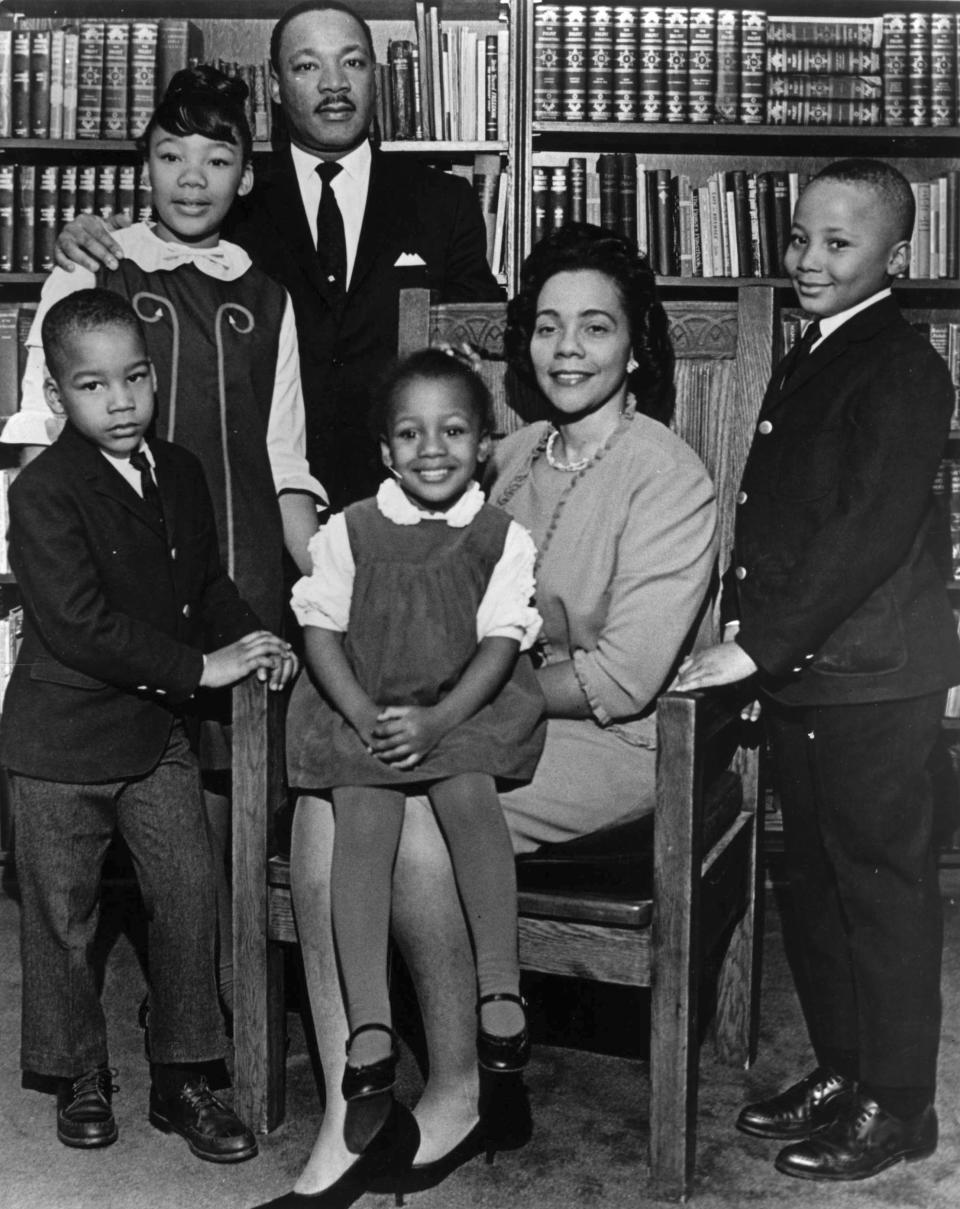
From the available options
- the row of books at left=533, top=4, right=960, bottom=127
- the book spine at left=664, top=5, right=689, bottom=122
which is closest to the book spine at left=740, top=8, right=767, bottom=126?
the row of books at left=533, top=4, right=960, bottom=127

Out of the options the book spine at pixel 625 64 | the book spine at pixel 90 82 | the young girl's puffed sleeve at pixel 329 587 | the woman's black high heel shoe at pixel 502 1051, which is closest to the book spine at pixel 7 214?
the book spine at pixel 90 82

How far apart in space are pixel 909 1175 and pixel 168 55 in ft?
10.0

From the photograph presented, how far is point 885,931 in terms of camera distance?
205 centimetres

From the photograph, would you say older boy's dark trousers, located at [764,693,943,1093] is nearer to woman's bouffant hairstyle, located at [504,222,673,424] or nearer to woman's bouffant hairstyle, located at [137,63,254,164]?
woman's bouffant hairstyle, located at [504,222,673,424]

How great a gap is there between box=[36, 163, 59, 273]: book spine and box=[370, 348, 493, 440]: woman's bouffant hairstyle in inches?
71.5

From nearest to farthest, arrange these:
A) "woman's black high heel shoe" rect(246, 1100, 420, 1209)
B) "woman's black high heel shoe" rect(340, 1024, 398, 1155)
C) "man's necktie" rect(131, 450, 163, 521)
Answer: "woman's black high heel shoe" rect(340, 1024, 398, 1155) < "woman's black high heel shoe" rect(246, 1100, 420, 1209) < "man's necktie" rect(131, 450, 163, 521)

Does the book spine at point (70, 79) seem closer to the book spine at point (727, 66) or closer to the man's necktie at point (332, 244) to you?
the man's necktie at point (332, 244)

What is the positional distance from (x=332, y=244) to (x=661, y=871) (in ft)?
4.84

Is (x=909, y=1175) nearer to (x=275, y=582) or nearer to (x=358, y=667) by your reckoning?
(x=358, y=667)

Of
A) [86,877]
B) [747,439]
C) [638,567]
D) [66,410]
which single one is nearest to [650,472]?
[638,567]

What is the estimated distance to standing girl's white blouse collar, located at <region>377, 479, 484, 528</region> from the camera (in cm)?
205

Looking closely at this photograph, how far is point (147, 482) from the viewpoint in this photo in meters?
2.10

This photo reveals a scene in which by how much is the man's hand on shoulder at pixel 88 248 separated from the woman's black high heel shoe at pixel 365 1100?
1356mm

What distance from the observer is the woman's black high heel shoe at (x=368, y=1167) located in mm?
1866
